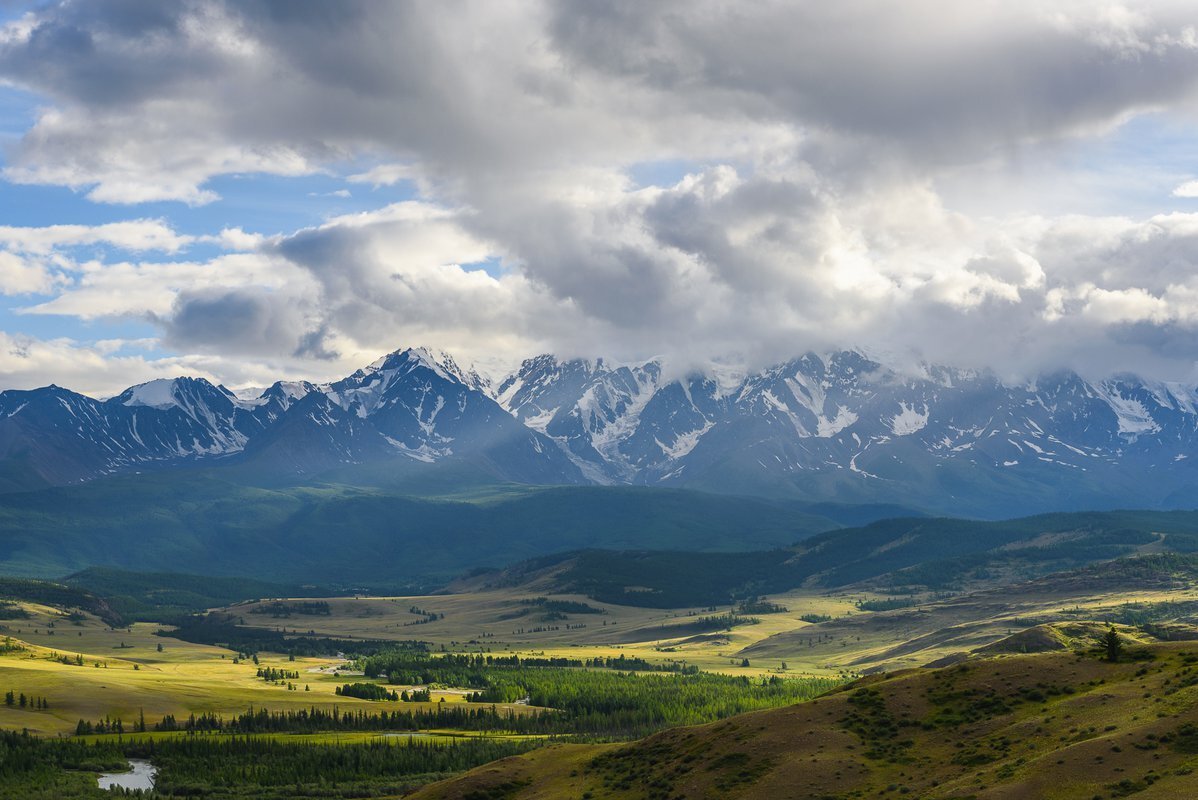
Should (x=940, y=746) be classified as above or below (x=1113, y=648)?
below

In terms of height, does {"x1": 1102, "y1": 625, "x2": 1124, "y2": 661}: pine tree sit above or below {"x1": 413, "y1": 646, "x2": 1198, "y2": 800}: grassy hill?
above

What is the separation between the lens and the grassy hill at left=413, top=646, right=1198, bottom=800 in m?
113

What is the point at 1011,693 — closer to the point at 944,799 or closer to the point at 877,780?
the point at 877,780

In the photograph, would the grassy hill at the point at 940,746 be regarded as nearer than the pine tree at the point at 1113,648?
Yes

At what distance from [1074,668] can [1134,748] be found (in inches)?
1410

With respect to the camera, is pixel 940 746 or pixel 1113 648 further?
pixel 1113 648

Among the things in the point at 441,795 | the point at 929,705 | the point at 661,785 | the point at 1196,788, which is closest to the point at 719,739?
the point at 661,785

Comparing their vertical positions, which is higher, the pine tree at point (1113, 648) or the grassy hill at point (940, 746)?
the pine tree at point (1113, 648)

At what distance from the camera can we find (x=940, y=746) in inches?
5394

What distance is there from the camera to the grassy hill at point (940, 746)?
11306cm

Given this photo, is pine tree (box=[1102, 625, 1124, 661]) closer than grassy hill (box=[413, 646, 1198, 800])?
No

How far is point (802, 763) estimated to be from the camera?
13662 centimetres

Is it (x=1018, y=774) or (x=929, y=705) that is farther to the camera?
(x=929, y=705)

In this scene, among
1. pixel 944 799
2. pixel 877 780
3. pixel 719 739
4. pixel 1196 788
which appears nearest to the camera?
pixel 1196 788
